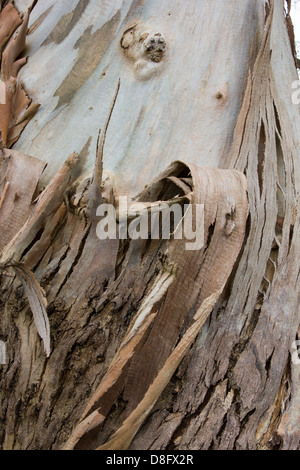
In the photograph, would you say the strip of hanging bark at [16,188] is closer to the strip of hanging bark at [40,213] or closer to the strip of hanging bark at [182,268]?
the strip of hanging bark at [40,213]

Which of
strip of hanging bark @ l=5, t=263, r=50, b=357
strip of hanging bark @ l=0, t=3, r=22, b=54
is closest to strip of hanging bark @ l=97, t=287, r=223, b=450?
strip of hanging bark @ l=5, t=263, r=50, b=357

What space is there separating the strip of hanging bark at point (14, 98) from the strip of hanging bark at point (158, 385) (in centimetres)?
73

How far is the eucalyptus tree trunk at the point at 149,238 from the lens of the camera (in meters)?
0.91

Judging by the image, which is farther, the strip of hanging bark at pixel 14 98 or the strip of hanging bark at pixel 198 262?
the strip of hanging bark at pixel 14 98

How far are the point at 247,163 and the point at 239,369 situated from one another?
522 mm

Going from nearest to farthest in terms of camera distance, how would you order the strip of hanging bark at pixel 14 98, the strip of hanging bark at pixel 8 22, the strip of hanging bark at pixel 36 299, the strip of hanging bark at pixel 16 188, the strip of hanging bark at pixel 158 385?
the strip of hanging bark at pixel 158 385 → the strip of hanging bark at pixel 36 299 → the strip of hanging bark at pixel 16 188 → the strip of hanging bark at pixel 14 98 → the strip of hanging bark at pixel 8 22

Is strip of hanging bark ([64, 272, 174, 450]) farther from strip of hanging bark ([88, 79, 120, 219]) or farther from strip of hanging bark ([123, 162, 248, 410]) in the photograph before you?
strip of hanging bark ([88, 79, 120, 219])

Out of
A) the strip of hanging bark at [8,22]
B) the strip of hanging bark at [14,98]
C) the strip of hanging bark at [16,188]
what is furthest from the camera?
the strip of hanging bark at [8,22]

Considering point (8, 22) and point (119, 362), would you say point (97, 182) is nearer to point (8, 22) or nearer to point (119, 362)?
point (119, 362)

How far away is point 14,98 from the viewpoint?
1.33 metres

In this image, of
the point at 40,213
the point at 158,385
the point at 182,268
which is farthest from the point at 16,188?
the point at 158,385

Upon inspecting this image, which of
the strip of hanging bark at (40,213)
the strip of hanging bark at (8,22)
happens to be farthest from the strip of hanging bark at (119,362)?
the strip of hanging bark at (8,22)

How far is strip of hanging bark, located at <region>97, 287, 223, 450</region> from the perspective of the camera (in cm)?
84

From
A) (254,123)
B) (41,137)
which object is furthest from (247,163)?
(41,137)
